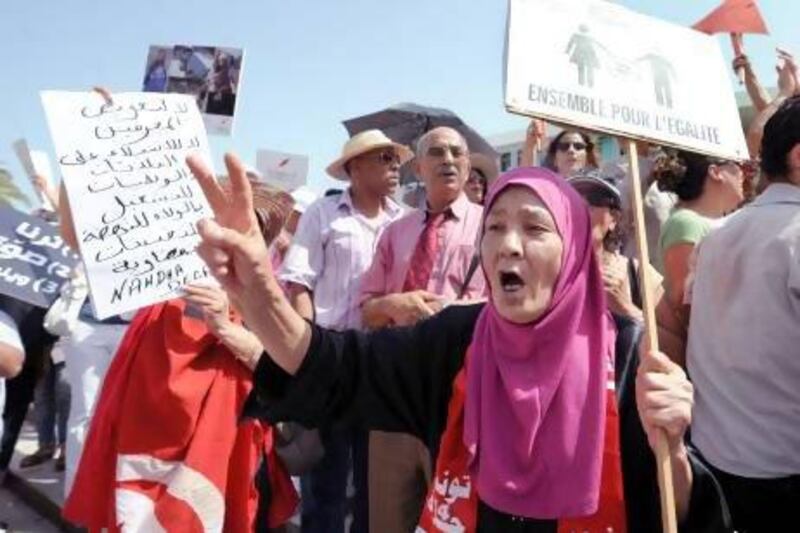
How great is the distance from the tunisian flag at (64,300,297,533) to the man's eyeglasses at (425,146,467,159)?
1.28m

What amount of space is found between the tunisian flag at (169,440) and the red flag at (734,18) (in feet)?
6.89

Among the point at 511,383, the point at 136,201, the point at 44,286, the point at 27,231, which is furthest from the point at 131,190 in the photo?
the point at 511,383

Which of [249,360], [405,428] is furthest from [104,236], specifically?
[405,428]

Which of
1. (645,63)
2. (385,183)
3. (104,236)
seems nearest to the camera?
(645,63)

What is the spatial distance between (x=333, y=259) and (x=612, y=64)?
2.10 m

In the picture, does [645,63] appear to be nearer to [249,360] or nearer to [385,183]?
[249,360]

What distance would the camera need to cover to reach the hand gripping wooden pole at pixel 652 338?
1.50m

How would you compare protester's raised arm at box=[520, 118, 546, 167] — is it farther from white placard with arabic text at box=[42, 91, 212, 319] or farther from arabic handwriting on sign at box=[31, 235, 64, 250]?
arabic handwriting on sign at box=[31, 235, 64, 250]

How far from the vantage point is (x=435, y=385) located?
1.92 metres

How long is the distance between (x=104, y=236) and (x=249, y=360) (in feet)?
2.53

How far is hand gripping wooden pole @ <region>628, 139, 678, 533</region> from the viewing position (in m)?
1.50

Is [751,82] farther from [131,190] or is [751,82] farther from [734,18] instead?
[131,190]

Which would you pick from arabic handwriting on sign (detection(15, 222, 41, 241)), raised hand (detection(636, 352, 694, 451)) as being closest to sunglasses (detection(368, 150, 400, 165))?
arabic handwriting on sign (detection(15, 222, 41, 241))

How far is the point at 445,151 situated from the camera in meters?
3.53
